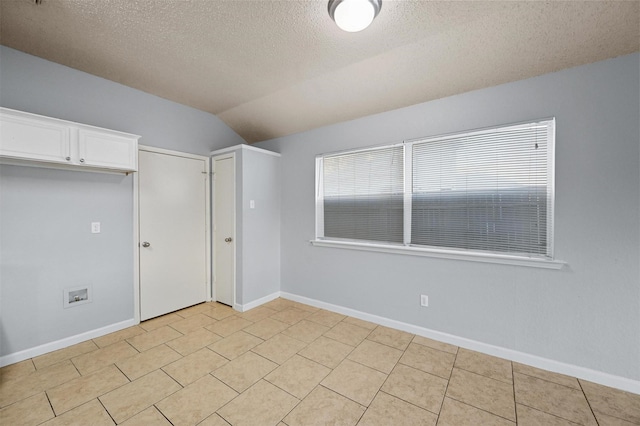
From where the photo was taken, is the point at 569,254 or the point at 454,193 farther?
the point at 454,193

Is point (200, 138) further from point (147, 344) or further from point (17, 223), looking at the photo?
point (147, 344)

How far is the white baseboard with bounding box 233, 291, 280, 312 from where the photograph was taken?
3504 mm

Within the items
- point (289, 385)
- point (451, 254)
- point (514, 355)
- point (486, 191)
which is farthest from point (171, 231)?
point (514, 355)

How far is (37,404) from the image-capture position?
5.98 feet

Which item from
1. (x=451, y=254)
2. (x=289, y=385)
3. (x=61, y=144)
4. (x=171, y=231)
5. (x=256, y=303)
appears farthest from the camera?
(x=256, y=303)

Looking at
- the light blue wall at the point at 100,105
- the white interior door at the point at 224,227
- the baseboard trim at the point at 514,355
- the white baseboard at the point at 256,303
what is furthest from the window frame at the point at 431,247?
the light blue wall at the point at 100,105

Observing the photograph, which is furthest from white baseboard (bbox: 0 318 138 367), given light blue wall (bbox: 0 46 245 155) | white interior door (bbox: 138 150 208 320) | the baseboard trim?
the baseboard trim

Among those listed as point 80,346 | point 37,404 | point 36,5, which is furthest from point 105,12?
point 80,346

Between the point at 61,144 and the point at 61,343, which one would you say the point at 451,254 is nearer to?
the point at 61,144

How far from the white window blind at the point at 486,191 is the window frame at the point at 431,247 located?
0.06ft

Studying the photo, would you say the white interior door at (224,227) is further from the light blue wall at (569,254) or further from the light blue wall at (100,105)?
the light blue wall at (569,254)

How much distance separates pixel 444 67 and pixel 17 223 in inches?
159

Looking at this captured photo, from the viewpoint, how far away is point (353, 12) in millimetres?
1662

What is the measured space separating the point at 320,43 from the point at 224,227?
2.62m
